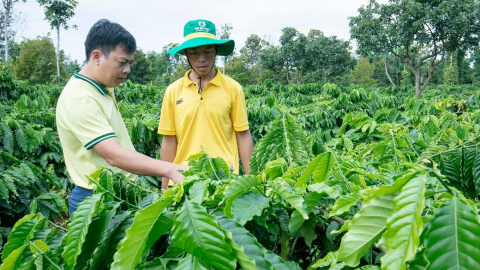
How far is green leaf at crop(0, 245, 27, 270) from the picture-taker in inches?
33.0

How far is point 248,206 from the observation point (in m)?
0.71

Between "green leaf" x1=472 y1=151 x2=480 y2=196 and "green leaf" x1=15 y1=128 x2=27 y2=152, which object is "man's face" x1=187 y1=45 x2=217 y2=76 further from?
"green leaf" x1=15 y1=128 x2=27 y2=152

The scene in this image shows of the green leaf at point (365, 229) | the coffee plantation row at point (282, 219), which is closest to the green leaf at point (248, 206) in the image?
the coffee plantation row at point (282, 219)

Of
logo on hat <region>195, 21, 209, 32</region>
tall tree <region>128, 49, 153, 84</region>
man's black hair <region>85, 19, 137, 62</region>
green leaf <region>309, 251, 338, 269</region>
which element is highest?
tall tree <region>128, 49, 153, 84</region>

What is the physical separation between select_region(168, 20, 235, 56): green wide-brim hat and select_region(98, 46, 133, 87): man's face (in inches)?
14.0

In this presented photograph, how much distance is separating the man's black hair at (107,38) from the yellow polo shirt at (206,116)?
0.49 metres

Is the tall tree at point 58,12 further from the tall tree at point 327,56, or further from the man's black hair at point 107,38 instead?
the man's black hair at point 107,38

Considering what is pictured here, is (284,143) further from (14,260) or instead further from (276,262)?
(14,260)

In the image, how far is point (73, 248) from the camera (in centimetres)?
74

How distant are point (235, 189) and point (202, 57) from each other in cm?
145

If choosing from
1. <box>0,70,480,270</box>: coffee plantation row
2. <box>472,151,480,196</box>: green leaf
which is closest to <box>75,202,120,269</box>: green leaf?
<box>0,70,480,270</box>: coffee plantation row

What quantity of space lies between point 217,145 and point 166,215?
1.40 meters

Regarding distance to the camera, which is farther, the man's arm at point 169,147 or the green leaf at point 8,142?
the green leaf at point 8,142

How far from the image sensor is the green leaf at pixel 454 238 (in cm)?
43
